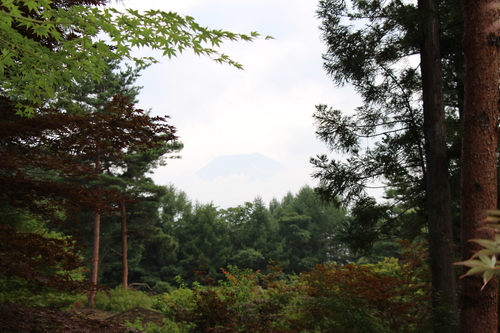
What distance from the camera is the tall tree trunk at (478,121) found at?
301 cm

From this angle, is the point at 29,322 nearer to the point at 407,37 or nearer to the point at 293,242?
the point at 407,37

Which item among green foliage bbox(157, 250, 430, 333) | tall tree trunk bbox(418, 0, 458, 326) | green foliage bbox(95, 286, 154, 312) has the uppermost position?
tall tree trunk bbox(418, 0, 458, 326)

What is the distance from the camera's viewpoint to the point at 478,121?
3.11m

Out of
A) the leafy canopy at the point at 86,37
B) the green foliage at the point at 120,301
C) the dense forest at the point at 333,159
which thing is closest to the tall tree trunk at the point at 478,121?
the dense forest at the point at 333,159

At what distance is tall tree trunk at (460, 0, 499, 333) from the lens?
301 centimetres

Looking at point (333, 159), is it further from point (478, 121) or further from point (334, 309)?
point (478, 121)

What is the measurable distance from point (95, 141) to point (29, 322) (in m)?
2.35

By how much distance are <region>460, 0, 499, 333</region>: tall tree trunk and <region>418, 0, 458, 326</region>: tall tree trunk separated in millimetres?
2164

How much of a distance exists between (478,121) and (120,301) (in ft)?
49.3

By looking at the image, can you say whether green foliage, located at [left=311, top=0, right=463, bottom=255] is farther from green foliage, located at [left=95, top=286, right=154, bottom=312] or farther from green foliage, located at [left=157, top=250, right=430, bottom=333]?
green foliage, located at [left=95, top=286, right=154, bottom=312]

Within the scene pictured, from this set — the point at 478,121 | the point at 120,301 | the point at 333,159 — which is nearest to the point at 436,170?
the point at 333,159

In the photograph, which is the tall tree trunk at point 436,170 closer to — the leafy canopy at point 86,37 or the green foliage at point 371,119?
the green foliage at point 371,119

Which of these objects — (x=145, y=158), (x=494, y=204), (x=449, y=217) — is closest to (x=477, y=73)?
(x=494, y=204)

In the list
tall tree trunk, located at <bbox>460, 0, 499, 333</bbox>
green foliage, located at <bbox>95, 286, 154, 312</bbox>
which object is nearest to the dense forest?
tall tree trunk, located at <bbox>460, 0, 499, 333</bbox>
